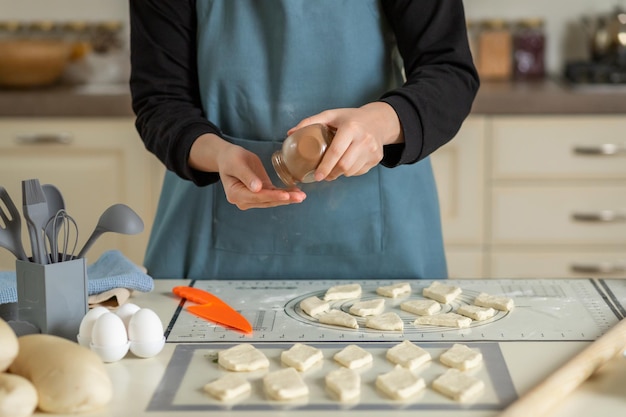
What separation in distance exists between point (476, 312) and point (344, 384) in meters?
0.30

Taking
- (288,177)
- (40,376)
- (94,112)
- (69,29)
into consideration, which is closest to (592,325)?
(288,177)

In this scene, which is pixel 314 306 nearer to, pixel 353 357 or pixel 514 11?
pixel 353 357

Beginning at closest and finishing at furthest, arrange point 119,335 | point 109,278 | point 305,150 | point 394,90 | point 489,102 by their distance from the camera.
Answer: point 119,335, point 305,150, point 109,278, point 394,90, point 489,102

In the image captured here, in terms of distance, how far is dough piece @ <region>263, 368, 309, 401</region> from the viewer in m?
0.93

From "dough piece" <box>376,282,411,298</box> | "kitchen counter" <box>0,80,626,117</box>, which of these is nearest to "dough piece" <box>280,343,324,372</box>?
"dough piece" <box>376,282,411,298</box>

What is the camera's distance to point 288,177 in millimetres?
1200

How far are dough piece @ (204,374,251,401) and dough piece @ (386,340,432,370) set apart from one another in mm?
169

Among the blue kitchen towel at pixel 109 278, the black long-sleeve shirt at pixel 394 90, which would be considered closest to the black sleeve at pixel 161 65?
the black long-sleeve shirt at pixel 394 90

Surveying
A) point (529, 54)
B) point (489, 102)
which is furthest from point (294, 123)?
point (529, 54)

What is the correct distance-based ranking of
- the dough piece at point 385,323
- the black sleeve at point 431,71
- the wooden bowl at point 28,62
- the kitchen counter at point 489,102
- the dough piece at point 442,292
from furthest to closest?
the wooden bowl at point 28,62
the kitchen counter at point 489,102
the black sleeve at point 431,71
the dough piece at point 442,292
the dough piece at point 385,323

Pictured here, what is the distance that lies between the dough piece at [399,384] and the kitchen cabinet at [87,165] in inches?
68.4

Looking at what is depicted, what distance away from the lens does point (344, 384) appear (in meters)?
0.94

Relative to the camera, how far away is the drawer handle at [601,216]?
102 inches

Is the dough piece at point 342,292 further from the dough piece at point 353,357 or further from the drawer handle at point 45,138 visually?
the drawer handle at point 45,138
